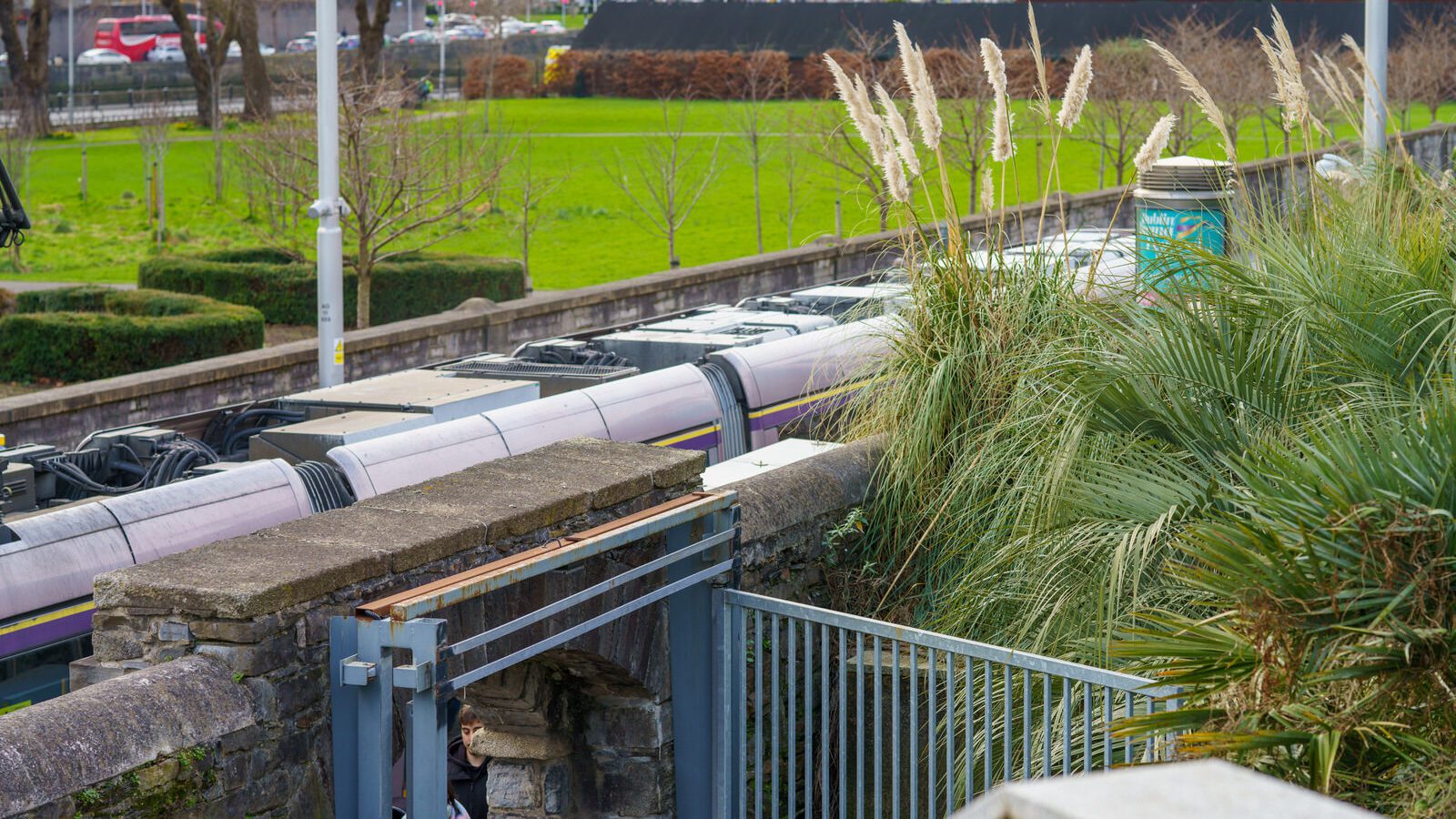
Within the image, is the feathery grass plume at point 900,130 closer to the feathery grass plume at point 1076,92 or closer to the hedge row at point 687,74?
the feathery grass plume at point 1076,92

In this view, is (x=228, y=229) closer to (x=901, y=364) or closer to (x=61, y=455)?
(x=61, y=455)

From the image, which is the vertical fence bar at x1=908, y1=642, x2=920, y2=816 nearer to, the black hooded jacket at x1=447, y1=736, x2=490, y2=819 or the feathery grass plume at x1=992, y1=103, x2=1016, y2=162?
the black hooded jacket at x1=447, y1=736, x2=490, y2=819

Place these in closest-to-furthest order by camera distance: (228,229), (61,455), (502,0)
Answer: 1. (61,455)
2. (228,229)
3. (502,0)

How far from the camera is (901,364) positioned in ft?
24.2

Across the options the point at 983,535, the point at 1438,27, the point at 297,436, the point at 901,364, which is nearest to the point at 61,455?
the point at 297,436

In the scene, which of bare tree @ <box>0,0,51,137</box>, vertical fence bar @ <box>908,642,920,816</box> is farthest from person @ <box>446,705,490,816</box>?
bare tree @ <box>0,0,51,137</box>

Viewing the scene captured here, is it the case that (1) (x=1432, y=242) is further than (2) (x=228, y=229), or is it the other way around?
(2) (x=228, y=229)

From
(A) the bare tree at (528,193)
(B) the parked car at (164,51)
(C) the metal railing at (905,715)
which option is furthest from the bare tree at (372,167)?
(B) the parked car at (164,51)

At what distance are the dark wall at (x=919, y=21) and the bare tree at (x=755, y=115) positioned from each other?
2882 mm

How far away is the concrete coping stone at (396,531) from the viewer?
4277 mm

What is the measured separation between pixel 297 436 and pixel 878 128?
4.78 meters

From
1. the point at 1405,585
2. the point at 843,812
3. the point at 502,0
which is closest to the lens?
A: the point at 1405,585

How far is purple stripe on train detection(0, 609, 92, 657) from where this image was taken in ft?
24.5

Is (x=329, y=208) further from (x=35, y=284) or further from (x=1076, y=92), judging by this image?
(x=35, y=284)
